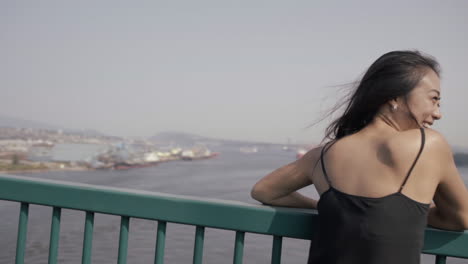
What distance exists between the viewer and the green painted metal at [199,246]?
139 centimetres

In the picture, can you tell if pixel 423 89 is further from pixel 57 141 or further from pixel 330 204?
pixel 57 141

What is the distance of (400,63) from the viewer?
118 centimetres

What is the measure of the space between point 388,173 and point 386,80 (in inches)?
9.3

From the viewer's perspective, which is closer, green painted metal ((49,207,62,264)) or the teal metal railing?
the teal metal railing

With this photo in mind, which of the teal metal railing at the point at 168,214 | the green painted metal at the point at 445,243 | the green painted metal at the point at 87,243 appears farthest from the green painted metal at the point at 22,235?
the green painted metal at the point at 445,243

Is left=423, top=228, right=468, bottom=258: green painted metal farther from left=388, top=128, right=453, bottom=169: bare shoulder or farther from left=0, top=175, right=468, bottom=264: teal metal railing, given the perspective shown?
left=388, top=128, right=453, bottom=169: bare shoulder

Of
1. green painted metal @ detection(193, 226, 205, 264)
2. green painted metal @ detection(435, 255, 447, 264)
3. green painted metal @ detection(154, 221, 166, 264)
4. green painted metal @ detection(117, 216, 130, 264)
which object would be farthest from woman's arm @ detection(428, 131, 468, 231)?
green painted metal @ detection(117, 216, 130, 264)

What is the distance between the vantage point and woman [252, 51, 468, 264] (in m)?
1.11

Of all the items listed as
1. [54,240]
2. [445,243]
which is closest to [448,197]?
[445,243]

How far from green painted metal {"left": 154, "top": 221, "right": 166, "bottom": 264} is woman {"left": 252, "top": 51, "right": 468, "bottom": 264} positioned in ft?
1.49

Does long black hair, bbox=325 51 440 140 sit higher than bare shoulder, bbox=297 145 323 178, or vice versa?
long black hair, bbox=325 51 440 140

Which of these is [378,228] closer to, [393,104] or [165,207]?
[393,104]

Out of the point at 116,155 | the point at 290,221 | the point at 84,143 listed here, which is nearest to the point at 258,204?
the point at 290,221

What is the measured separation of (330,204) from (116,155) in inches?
2149
